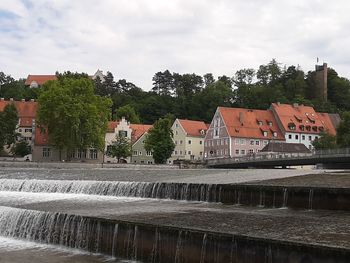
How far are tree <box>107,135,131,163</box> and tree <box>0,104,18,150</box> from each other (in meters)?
16.5

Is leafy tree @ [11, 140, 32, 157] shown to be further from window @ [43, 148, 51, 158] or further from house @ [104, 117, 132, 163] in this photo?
house @ [104, 117, 132, 163]

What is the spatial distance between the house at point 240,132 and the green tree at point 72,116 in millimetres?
28642

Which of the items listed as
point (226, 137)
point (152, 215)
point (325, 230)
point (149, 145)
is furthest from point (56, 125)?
point (325, 230)

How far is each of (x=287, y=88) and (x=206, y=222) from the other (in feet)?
422

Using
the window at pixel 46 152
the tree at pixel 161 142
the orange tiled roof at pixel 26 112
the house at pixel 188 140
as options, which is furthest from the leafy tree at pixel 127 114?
the tree at pixel 161 142

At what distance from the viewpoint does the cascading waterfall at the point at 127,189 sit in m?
22.6

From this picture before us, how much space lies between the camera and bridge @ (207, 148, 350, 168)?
55781 mm

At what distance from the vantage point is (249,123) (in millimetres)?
97000

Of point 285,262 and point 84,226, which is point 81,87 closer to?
point 84,226

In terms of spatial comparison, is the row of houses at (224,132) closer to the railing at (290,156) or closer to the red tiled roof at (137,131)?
the red tiled roof at (137,131)

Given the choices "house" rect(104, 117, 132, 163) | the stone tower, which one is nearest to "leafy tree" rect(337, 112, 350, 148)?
"house" rect(104, 117, 132, 163)

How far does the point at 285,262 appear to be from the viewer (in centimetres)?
1073

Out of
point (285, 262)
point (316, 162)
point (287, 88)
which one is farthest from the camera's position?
point (287, 88)

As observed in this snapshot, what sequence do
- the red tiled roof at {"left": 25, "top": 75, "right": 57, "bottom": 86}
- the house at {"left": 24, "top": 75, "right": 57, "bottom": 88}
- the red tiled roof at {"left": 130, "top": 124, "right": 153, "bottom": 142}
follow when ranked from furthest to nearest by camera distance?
the red tiled roof at {"left": 25, "top": 75, "right": 57, "bottom": 86}
the house at {"left": 24, "top": 75, "right": 57, "bottom": 88}
the red tiled roof at {"left": 130, "top": 124, "right": 153, "bottom": 142}
